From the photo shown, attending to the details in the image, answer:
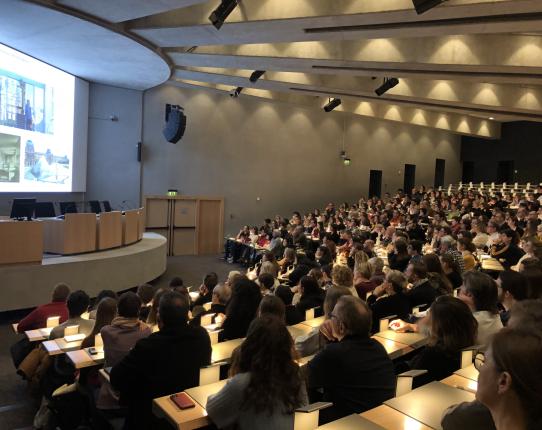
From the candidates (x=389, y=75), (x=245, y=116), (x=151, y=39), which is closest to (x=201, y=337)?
(x=151, y=39)

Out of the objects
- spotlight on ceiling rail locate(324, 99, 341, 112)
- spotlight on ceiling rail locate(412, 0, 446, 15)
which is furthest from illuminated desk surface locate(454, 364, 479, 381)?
spotlight on ceiling rail locate(324, 99, 341, 112)

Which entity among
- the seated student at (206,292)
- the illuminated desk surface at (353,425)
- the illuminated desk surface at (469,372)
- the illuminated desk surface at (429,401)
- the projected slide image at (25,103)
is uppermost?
the projected slide image at (25,103)

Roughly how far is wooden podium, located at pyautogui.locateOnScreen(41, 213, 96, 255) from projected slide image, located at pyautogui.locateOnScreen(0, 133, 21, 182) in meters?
1.69

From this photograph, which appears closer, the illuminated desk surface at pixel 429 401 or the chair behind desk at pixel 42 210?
the illuminated desk surface at pixel 429 401

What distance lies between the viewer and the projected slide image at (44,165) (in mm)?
9249

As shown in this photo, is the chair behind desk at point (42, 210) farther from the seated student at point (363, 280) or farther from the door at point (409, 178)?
the door at point (409, 178)

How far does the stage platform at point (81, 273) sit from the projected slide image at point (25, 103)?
2.92 m

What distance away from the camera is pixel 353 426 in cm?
214

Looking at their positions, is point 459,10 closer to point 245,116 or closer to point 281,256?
point 281,256

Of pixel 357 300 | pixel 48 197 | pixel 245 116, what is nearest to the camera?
pixel 357 300

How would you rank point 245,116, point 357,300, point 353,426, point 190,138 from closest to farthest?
point 353,426 < point 357,300 < point 190,138 < point 245,116

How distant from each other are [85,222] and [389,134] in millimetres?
13672

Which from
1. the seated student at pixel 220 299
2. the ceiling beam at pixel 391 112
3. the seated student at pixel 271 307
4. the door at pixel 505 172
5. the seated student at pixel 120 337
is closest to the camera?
the seated student at pixel 120 337

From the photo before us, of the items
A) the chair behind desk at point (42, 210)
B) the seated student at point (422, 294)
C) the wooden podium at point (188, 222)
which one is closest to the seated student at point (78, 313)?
the seated student at point (422, 294)
